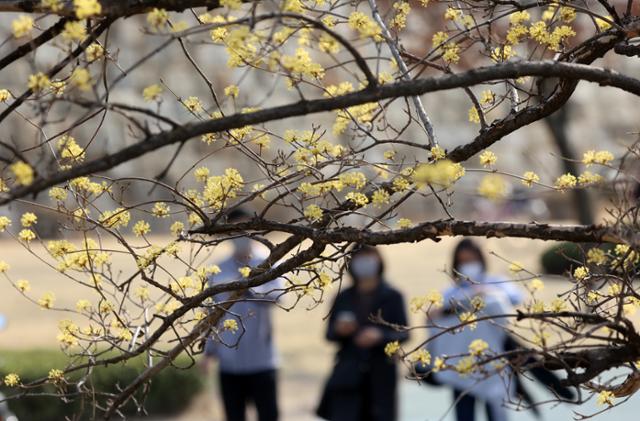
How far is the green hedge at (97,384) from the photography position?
9.79 metres

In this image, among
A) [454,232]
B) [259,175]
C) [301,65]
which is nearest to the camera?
[301,65]

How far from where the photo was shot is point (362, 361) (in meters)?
7.05

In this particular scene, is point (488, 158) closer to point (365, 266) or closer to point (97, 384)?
point (365, 266)

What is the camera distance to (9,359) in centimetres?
1042

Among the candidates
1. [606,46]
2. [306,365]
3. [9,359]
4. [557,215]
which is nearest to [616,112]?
[557,215]

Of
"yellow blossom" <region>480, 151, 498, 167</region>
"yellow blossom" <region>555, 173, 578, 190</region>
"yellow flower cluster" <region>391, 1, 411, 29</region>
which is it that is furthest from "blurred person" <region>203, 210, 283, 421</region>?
"yellow blossom" <region>555, 173, 578, 190</region>

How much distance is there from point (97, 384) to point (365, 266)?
3.89m

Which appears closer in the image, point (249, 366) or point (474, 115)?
point (474, 115)

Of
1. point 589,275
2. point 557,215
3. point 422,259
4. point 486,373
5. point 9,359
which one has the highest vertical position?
point 557,215

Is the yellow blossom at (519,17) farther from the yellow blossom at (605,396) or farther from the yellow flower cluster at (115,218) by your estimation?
the yellow flower cluster at (115,218)

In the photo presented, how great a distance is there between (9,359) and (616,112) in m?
19.8

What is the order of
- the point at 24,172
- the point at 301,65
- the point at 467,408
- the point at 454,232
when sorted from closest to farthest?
the point at 24,172 < the point at 301,65 < the point at 454,232 < the point at 467,408

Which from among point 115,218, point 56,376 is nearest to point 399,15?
point 115,218

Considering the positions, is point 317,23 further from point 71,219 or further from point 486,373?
point 71,219
